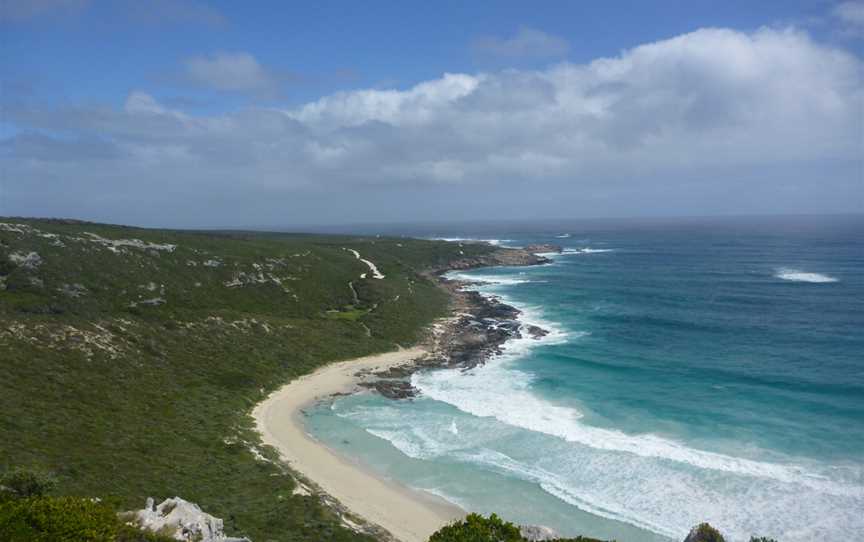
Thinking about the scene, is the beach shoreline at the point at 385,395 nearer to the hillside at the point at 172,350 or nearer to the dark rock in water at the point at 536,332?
the dark rock in water at the point at 536,332

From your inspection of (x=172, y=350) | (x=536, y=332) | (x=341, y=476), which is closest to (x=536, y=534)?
(x=341, y=476)

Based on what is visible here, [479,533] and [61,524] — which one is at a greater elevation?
[61,524]

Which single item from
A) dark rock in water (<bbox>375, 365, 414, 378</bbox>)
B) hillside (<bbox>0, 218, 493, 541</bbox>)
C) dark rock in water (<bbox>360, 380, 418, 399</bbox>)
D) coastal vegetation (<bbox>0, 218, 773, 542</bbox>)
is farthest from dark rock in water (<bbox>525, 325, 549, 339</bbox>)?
dark rock in water (<bbox>360, 380, 418, 399</bbox>)

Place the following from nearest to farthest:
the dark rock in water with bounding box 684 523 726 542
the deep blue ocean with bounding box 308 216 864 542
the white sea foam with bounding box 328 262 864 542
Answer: the dark rock in water with bounding box 684 523 726 542 → the white sea foam with bounding box 328 262 864 542 → the deep blue ocean with bounding box 308 216 864 542

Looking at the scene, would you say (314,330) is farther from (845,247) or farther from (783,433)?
(845,247)

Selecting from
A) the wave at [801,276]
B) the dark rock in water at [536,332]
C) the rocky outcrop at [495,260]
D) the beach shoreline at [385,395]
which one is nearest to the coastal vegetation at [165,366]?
the beach shoreline at [385,395]

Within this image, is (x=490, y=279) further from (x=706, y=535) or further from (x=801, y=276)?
(x=706, y=535)

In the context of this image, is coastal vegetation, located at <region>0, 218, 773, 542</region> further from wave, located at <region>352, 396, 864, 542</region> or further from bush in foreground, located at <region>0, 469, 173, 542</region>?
wave, located at <region>352, 396, 864, 542</region>
